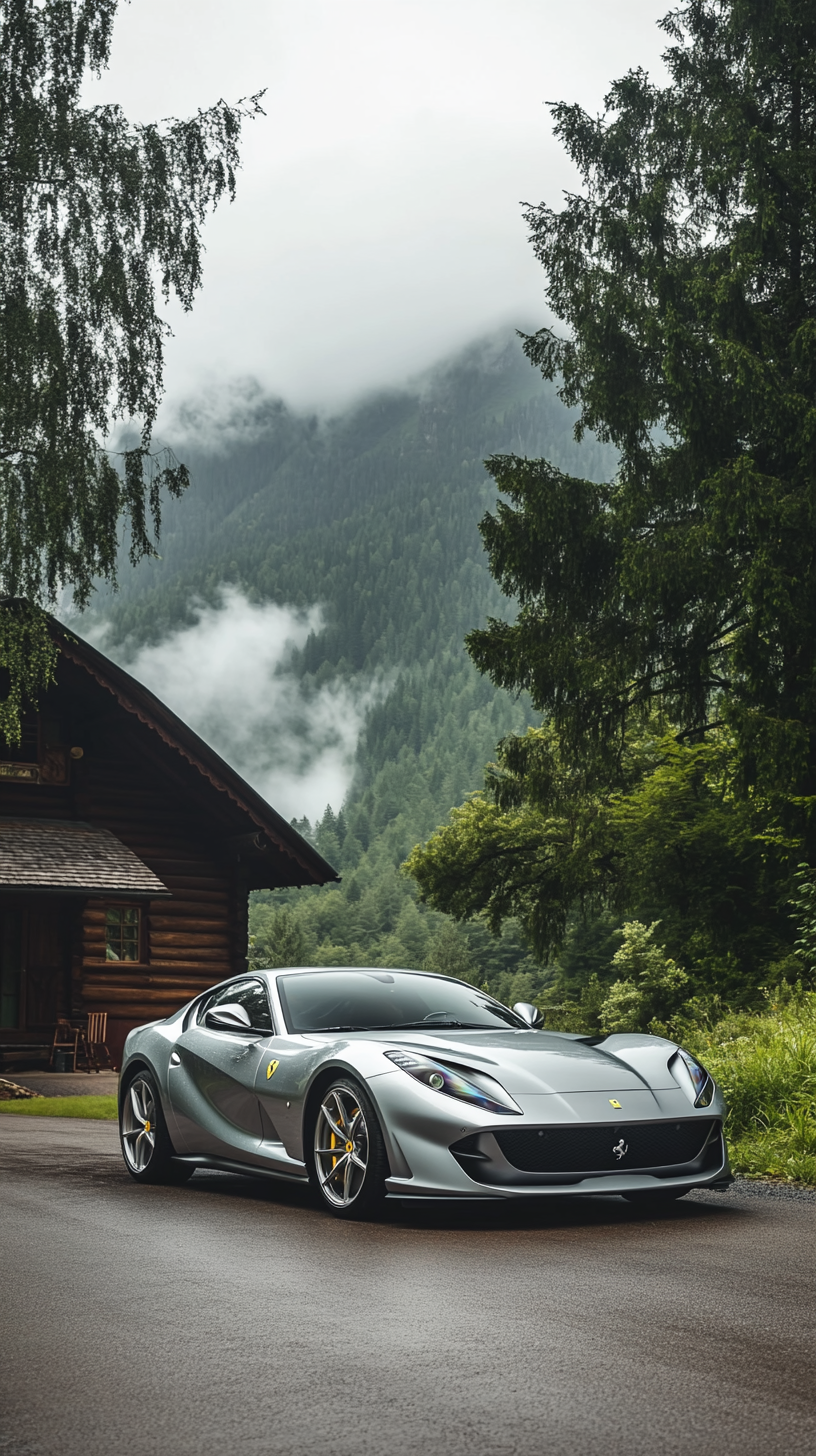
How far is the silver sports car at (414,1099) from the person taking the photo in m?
7.25

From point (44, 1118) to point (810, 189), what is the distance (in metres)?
16.4

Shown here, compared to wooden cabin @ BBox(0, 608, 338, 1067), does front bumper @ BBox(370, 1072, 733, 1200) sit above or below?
below

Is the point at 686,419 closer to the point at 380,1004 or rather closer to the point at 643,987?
the point at 380,1004

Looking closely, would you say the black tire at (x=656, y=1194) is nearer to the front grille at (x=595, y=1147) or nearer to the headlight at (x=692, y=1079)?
the front grille at (x=595, y=1147)

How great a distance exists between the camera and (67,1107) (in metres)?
18.5

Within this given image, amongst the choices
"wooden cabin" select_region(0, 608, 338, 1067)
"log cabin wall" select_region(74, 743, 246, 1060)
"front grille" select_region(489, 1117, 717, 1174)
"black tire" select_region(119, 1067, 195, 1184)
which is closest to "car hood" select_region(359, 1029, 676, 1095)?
"front grille" select_region(489, 1117, 717, 1174)

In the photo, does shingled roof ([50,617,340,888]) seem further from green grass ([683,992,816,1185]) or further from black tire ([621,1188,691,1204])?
black tire ([621,1188,691,1204])

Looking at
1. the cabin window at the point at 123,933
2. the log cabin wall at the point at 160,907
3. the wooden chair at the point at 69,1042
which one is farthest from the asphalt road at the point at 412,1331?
the cabin window at the point at 123,933

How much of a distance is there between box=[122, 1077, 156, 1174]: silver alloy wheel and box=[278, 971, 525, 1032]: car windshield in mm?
1322

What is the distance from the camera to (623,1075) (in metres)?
7.76

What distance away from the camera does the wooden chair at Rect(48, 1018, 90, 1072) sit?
974 inches

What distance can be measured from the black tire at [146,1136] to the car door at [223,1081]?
210mm

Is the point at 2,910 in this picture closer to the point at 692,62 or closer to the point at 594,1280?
the point at 692,62

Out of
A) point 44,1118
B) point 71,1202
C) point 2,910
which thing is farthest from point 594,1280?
point 2,910
